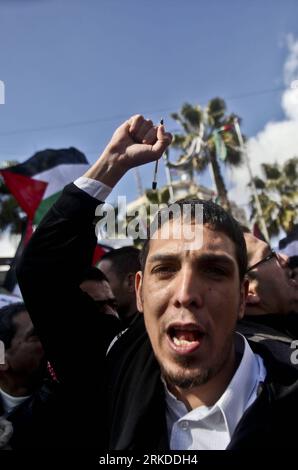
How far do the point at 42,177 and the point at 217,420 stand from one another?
211 inches

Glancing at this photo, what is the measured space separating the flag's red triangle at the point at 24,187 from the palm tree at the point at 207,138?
1500 cm

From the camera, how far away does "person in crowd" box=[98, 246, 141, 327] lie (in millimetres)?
3355

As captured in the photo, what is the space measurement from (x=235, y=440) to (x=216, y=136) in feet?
63.7

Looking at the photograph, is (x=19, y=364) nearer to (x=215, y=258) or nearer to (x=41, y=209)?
(x=215, y=258)

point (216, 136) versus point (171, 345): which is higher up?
point (216, 136)

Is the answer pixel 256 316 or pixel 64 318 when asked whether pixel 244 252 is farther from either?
pixel 256 316

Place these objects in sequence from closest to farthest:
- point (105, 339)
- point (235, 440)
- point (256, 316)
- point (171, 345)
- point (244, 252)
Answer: point (235, 440)
point (171, 345)
point (244, 252)
point (105, 339)
point (256, 316)

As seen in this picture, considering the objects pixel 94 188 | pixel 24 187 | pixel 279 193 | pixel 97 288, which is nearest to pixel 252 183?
pixel 279 193

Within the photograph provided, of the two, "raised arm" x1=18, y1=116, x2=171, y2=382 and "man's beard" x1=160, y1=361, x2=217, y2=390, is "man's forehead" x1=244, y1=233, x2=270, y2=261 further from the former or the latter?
"man's beard" x1=160, y1=361, x2=217, y2=390

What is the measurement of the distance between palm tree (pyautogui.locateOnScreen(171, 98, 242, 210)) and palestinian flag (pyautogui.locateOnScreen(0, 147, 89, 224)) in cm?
1457

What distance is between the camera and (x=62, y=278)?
5.31ft

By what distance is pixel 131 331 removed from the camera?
5.54 feet

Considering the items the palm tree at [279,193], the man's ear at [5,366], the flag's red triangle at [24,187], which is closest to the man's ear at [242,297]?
the man's ear at [5,366]
